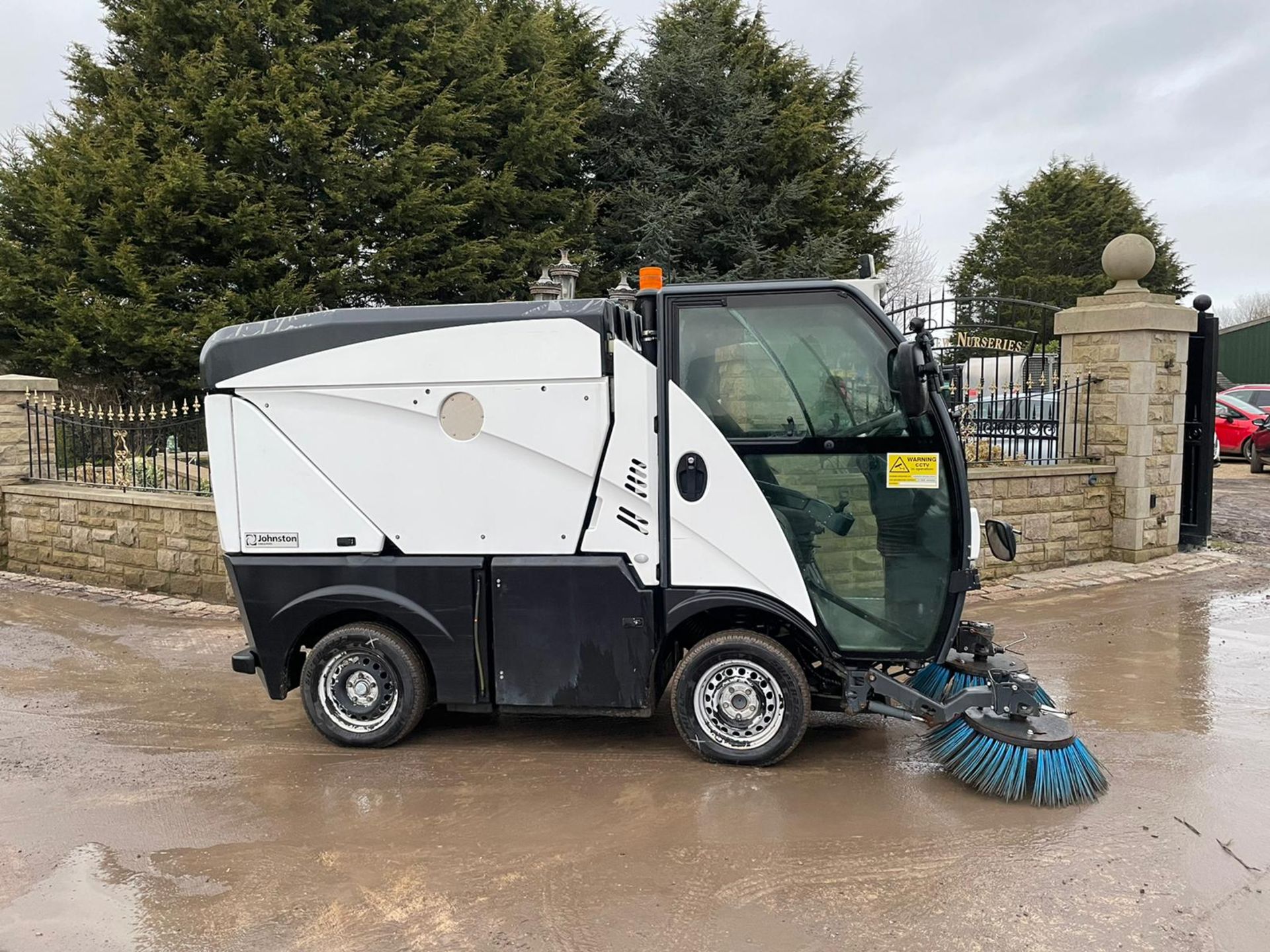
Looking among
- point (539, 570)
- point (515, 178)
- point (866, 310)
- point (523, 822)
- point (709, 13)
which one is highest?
point (709, 13)

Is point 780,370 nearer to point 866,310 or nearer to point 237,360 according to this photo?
point 866,310

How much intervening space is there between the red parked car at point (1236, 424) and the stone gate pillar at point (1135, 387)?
9.85m

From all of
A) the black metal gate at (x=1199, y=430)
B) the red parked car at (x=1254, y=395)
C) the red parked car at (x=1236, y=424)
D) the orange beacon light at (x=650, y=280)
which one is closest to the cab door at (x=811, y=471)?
the orange beacon light at (x=650, y=280)

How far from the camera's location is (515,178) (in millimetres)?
15914

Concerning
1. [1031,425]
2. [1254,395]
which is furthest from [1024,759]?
[1254,395]

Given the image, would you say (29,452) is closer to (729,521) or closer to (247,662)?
(247,662)

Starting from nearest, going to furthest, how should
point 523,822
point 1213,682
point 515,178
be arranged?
point 523,822 → point 1213,682 → point 515,178

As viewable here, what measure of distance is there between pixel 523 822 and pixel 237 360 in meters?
2.71

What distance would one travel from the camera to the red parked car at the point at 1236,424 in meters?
17.8

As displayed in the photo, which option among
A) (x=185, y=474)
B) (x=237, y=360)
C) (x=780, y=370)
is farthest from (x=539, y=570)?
(x=185, y=474)

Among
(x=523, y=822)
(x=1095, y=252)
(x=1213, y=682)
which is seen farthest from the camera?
(x=1095, y=252)

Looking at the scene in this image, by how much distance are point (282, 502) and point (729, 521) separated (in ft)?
7.61

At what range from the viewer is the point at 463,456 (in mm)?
4602

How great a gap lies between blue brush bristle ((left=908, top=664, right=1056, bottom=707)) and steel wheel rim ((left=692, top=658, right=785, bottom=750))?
761mm
